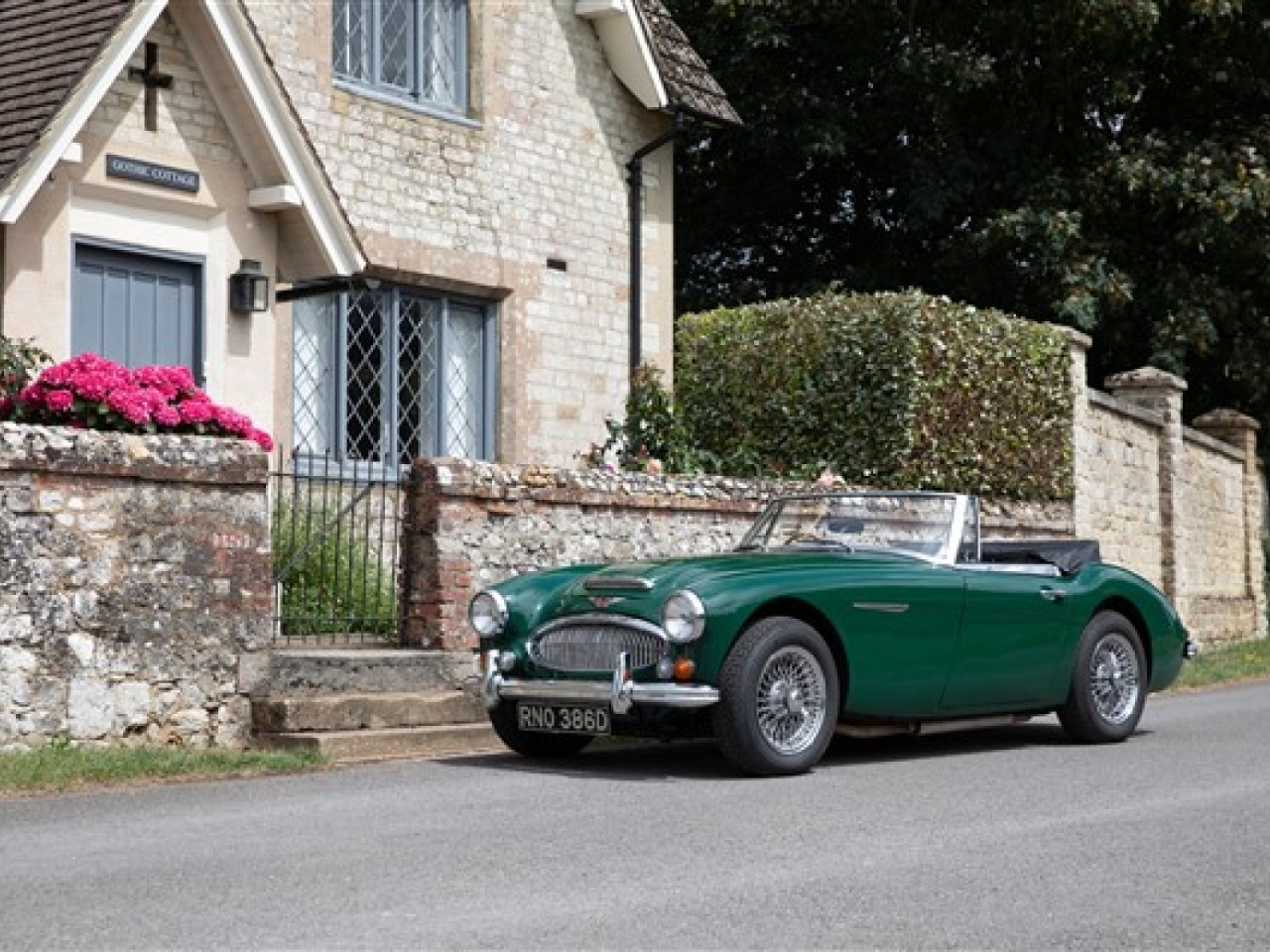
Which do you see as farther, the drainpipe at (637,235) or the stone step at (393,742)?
the drainpipe at (637,235)

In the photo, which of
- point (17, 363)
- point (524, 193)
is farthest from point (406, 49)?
point (17, 363)

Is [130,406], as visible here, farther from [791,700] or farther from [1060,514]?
[1060,514]

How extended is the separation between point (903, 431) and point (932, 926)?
12.6m

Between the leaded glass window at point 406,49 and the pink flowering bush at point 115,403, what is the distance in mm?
5581

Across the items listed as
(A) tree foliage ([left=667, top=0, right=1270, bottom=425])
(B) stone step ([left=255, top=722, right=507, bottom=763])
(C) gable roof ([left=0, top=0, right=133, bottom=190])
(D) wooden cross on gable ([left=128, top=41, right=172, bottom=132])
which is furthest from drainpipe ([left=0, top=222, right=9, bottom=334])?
(A) tree foliage ([left=667, top=0, right=1270, bottom=425])

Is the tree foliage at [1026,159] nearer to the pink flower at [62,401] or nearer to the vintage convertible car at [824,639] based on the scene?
the vintage convertible car at [824,639]

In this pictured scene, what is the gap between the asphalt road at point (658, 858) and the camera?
5750 millimetres

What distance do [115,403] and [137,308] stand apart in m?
3.37

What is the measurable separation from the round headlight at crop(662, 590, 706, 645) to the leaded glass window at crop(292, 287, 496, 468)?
737 cm

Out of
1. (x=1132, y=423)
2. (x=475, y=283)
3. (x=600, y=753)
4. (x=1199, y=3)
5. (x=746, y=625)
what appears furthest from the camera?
(x=1199, y=3)

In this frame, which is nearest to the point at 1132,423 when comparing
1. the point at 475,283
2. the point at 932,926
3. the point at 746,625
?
the point at 475,283

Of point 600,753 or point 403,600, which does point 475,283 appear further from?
point 600,753

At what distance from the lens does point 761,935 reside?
18.6ft

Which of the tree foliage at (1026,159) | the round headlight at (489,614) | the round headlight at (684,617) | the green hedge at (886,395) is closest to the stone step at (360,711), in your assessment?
the round headlight at (489,614)
